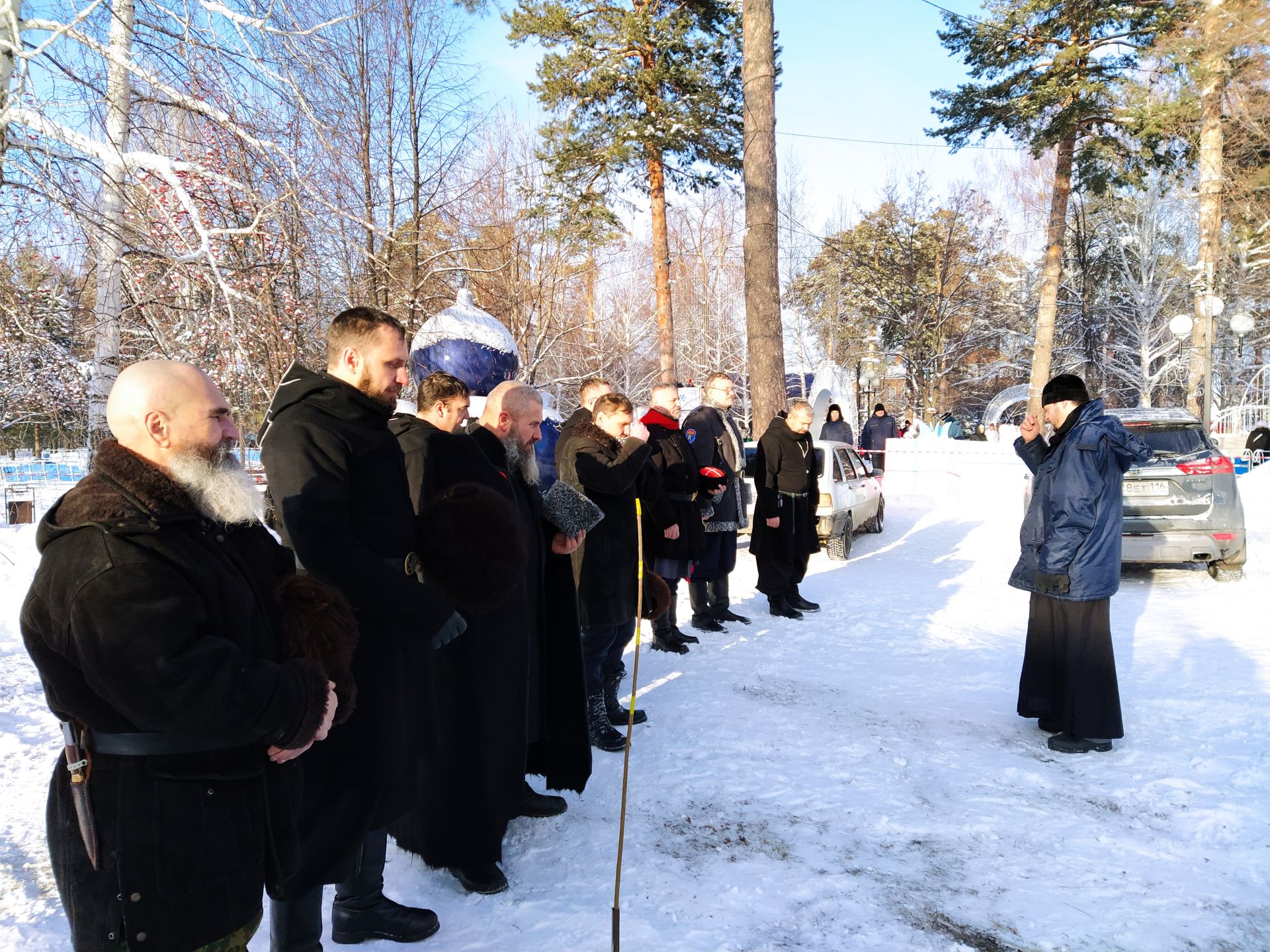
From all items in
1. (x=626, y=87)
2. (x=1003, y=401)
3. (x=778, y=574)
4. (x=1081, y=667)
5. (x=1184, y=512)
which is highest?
(x=626, y=87)

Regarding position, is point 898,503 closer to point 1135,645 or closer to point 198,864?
point 1135,645

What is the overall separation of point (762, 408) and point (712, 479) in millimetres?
4919

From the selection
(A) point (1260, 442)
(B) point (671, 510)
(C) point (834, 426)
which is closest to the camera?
(B) point (671, 510)

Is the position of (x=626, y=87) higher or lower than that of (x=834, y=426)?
higher

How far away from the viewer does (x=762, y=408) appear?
11.2m

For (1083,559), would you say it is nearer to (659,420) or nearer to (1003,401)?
(659,420)

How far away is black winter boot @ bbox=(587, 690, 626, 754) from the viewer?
4574 mm

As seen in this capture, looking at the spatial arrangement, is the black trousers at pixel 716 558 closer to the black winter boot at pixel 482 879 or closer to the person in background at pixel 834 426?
the black winter boot at pixel 482 879

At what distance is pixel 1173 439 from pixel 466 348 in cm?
773

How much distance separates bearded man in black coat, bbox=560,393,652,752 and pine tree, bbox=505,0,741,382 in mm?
13632

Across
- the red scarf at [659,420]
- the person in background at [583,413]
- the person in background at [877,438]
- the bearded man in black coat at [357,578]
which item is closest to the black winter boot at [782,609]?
the red scarf at [659,420]

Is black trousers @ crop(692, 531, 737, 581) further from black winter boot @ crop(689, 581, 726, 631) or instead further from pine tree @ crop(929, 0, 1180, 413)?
pine tree @ crop(929, 0, 1180, 413)

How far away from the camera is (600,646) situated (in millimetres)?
4621

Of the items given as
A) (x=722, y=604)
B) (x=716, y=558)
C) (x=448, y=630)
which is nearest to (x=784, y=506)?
(x=716, y=558)
